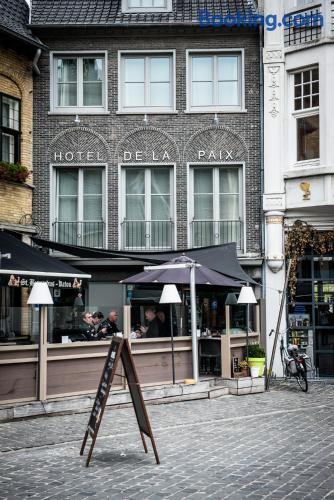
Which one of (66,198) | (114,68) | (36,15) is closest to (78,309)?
(66,198)

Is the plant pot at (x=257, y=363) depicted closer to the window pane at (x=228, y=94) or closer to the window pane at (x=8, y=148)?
the window pane at (x=228, y=94)

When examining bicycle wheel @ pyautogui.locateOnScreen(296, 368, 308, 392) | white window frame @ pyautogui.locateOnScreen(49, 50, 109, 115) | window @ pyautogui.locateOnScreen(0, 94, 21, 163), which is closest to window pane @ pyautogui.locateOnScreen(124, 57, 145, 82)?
white window frame @ pyautogui.locateOnScreen(49, 50, 109, 115)

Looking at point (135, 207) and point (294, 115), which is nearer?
point (294, 115)

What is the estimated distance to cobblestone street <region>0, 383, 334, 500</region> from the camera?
7727 millimetres

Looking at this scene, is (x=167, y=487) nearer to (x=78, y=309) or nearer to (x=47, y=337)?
(x=47, y=337)

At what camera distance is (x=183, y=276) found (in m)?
15.7

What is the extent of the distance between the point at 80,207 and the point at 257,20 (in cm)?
692

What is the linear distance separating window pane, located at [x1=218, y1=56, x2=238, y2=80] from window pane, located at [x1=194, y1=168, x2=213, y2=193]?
263 cm

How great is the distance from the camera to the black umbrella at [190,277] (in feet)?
50.3

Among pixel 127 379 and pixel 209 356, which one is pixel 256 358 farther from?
pixel 127 379

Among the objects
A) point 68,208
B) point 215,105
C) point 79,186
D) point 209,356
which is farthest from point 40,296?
point 215,105

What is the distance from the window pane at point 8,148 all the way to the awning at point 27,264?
454cm

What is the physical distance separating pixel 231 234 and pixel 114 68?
5545 mm

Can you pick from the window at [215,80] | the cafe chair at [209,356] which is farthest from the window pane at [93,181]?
the cafe chair at [209,356]
